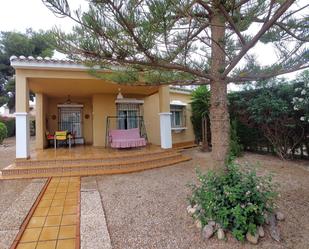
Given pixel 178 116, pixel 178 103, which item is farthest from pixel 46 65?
pixel 178 116

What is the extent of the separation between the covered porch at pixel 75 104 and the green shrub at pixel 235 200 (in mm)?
5509

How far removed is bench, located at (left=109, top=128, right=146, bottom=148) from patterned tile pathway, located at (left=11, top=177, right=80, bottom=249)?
A: 3.86 metres

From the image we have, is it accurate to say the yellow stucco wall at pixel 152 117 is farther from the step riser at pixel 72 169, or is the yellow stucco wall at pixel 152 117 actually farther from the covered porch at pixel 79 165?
the step riser at pixel 72 169

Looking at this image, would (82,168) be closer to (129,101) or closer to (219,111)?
(129,101)

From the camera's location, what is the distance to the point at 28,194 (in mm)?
5551

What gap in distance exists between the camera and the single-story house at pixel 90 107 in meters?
7.87

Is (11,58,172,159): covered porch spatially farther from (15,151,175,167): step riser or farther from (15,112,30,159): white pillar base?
(15,151,175,167): step riser

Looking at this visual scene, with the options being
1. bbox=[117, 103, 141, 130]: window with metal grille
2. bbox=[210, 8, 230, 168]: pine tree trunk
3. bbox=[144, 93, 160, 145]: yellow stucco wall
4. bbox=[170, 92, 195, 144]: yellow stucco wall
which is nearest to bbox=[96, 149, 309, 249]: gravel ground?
bbox=[210, 8, 230, 168]: pine tree trunk

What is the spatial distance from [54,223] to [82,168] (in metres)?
3.86

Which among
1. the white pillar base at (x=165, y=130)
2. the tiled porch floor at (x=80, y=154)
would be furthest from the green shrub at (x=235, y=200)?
the white pillar base at (x=165, y=130)

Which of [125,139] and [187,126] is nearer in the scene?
[125,139]

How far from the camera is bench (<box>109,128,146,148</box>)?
9680 mm

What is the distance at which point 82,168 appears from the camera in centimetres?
779

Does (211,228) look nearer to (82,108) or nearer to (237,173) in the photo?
(237,173)
